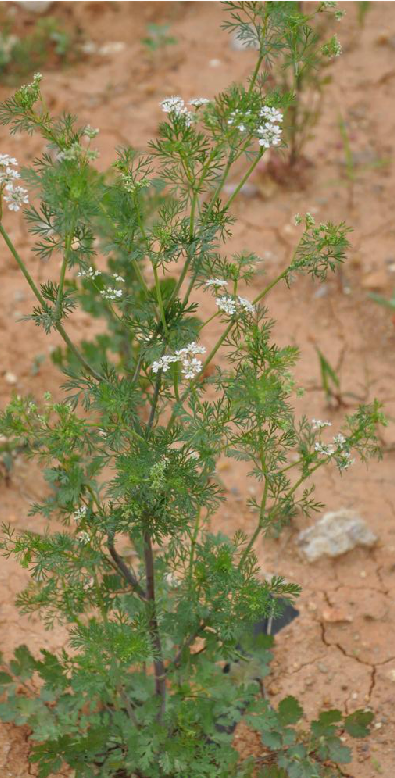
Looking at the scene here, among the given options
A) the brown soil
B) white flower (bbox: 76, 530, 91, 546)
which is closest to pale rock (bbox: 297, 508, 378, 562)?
the brown soil

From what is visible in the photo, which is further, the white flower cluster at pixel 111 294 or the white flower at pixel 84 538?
the white flower at pixel 84 538

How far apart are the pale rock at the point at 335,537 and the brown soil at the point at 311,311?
64 millimetres

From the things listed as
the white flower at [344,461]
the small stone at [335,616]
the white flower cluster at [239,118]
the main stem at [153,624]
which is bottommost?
the main stem at [153,624]

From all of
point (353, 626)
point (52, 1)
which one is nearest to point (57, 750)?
point (353, 626)

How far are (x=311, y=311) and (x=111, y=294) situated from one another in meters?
2.83

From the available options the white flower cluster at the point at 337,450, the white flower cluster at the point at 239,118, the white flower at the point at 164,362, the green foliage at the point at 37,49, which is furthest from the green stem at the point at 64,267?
the green foliage at the point at 37,49

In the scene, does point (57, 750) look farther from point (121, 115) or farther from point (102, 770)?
point (121, 115)

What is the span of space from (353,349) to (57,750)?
2662 millimetres

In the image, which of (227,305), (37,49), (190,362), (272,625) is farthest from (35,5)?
(190,362)

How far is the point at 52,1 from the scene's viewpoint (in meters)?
6.79

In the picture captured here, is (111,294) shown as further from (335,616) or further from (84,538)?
(335,616)

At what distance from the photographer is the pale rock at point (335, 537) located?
3881 millimetres

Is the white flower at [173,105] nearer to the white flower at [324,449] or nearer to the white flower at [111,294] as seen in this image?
the white flower at [111,294]

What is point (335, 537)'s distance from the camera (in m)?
3.89
